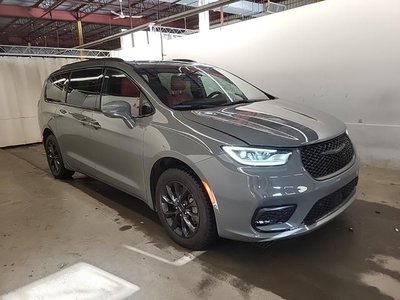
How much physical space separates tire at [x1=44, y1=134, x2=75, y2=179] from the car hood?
2.53m

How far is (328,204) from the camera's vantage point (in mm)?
2379

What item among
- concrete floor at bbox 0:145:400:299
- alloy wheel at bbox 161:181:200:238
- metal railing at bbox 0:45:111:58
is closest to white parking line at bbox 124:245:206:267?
concrete floor at bbox 0:145:400:299

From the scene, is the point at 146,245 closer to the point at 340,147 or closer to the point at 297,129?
the point at 297,129

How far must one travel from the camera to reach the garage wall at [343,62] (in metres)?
4.21

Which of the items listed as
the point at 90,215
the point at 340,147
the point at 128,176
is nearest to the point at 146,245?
the point at 128,176

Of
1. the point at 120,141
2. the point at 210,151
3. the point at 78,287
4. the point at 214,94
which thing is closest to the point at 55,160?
the point at 120,141

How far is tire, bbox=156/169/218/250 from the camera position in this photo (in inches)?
94.8

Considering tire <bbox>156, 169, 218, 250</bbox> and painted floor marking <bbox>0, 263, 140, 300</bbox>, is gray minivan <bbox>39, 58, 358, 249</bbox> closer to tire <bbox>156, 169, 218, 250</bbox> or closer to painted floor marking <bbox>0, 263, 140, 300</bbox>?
tire <bbox>156, 169, 218, 250</bbox>

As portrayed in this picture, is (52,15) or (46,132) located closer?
(46,132)

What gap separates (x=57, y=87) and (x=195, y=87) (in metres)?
2.23

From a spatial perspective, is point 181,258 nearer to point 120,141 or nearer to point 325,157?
point 120,141

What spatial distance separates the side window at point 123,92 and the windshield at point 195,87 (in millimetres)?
A: 131

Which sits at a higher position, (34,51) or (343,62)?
(34,51)

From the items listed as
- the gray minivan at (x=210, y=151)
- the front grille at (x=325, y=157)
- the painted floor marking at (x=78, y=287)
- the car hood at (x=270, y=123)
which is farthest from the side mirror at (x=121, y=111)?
the front grille at (x=325, y=157)
